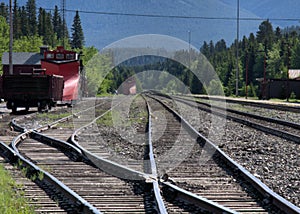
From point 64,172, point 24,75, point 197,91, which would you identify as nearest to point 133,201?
point 64,172

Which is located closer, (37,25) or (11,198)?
(11,198)

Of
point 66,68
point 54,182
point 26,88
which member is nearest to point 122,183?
point 54,182

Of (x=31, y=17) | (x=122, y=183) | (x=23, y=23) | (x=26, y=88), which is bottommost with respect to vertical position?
(x=122, y=183)

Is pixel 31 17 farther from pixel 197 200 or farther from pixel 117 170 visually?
pixel 197 200

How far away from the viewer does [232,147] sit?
39.0 ft

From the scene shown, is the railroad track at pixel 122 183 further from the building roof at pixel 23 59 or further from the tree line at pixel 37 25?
the tree line at pixel 37 25

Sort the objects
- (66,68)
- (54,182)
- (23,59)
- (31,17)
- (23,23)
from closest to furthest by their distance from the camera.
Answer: (54,182) < (66,68) < (23,59) < (23,23) < (31,17)

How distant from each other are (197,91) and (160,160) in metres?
101

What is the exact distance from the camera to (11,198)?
641 centimetres

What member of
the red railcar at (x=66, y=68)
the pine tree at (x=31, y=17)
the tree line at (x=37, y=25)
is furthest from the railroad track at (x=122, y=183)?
the pine tree at (x=31, y=17)

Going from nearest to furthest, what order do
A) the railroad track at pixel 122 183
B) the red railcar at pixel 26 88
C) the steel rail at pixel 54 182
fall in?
the steel rail at pixel 54 182 < the railroad track at pixel 122 183 < the red railcar at pixel 26 88

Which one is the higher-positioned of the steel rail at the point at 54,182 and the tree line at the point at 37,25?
the tree line at the point at 37,25

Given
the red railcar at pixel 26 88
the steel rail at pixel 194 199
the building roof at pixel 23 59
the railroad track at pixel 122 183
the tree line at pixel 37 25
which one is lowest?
the railroad track at pixel 122 183

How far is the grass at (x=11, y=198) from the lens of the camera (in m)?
5.74
